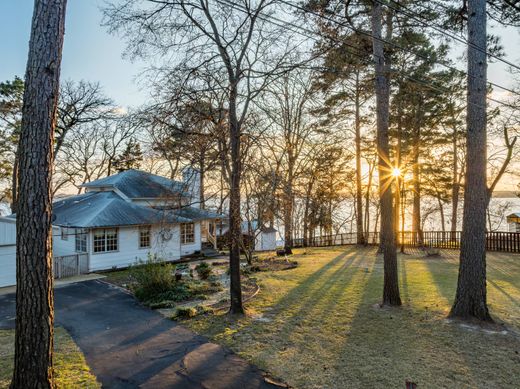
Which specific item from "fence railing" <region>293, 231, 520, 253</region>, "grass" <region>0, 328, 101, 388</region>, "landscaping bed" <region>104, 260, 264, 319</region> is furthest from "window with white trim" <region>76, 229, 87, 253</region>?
"fence railing" <region>293, 231, 520, 253</region>

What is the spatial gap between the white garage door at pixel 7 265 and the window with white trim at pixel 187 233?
786 cm

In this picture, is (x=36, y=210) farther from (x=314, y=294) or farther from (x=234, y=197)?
(x=314, y=294)

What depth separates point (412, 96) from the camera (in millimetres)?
17891

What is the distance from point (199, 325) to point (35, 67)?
18.9 feet

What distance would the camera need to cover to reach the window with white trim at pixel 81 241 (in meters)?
14.9

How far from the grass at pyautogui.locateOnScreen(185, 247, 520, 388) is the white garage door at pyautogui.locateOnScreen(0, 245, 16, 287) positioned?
9.07 metres

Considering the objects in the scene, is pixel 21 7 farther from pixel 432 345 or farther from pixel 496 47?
pixel 496 47

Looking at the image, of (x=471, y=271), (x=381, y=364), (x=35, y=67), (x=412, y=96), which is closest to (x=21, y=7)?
(x=35, y=67)

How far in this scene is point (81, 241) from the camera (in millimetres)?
15250

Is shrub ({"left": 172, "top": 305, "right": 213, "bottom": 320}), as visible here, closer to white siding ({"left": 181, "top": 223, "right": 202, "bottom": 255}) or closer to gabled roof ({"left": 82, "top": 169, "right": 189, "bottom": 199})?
Answer: gabled roof ({"left": 82, "top": 169, "right": 189, "bottom": 199})

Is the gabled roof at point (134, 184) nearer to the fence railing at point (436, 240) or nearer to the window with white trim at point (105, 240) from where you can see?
the window with white trim at point (105, 240)

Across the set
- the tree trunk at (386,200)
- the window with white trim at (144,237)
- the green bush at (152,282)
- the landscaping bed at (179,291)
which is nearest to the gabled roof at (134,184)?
the window with white trim at (144,237)

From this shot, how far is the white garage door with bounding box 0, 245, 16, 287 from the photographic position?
12.2 metres

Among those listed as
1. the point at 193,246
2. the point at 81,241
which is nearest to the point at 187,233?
the point at 193,246
